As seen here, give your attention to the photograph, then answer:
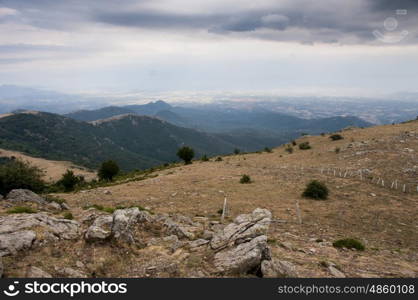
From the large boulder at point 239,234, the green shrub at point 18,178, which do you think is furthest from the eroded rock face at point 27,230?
the green shrub at point 18,178

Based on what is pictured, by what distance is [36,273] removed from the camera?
7820 mm

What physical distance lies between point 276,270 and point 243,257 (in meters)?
1.13

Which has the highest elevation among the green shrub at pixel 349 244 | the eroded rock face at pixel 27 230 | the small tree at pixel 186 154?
the eroded rock face at pixel 27 230

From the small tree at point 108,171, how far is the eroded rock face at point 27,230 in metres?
31.5

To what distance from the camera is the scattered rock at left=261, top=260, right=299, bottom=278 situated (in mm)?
8391

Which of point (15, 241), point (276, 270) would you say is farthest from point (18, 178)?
point (276, 270)

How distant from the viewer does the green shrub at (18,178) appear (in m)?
21.5

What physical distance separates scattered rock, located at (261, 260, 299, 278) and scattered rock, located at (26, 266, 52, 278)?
6.65 metres

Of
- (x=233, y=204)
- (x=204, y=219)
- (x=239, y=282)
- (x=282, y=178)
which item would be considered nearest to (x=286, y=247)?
(x=239, y=282)

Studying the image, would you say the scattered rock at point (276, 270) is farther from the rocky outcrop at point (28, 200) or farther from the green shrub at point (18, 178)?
the green shrub at point (18, 178)

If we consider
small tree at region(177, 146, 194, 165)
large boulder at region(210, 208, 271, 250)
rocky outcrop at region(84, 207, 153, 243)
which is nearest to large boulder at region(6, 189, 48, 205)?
rocky outcrop at region(84, 207, 153, 243)

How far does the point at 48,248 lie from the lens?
920cm

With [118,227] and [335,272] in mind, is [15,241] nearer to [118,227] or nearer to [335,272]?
[118,227]

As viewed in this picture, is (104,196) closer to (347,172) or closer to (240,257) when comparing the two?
(240,257)
